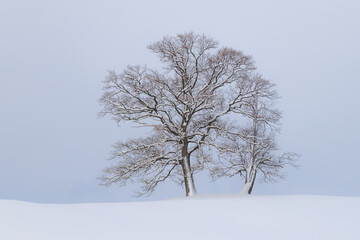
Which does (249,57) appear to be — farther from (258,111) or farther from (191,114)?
(191,114)

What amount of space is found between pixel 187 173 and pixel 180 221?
8695 millimetres

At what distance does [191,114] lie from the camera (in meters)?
18.4

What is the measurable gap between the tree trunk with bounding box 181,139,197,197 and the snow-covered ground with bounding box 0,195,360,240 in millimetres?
5528

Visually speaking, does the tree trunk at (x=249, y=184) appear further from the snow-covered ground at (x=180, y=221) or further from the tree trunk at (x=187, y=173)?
the snow-covered ground at (x=180, y=221)

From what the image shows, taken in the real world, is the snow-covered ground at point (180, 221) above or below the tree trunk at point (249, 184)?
below

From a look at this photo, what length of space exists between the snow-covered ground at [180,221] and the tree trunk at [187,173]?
553cm

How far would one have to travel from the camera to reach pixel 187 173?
18250 millimetres

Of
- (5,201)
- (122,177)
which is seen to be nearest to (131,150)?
(122,177)

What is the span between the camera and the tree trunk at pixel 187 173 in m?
18.0

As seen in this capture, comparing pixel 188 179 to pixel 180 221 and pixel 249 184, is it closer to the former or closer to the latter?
pixel 249 184

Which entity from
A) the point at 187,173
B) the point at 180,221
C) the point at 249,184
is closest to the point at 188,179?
the point at 187,173

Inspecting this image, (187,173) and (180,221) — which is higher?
(187,173)

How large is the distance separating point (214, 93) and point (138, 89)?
3779mm

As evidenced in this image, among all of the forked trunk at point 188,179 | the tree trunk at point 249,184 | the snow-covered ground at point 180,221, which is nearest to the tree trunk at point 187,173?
the forked trunk at point 188,179
